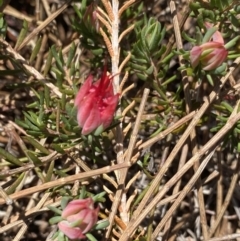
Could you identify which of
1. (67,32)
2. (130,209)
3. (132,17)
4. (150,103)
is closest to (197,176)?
(130,209)

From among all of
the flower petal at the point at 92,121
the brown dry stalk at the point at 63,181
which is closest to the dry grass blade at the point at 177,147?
the brown dry stalk at the point at 63,181

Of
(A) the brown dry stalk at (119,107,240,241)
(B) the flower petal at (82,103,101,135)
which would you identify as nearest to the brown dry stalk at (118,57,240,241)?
(A) the brown dry stalk at (119,107,240,241)

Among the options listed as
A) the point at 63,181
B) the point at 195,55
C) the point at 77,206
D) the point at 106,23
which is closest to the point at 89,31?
the point at 106,23

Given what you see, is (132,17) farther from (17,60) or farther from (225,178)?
(225,178)

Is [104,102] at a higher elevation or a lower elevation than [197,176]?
higher

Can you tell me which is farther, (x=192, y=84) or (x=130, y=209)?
(x=192, y=84)

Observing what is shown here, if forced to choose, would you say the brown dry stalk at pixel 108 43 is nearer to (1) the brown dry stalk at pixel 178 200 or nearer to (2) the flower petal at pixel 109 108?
(2) the flower petal at pixel 109 108

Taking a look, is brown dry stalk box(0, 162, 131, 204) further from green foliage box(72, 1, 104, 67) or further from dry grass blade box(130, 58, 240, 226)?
green foliage box(72, 1, 104, 67)
